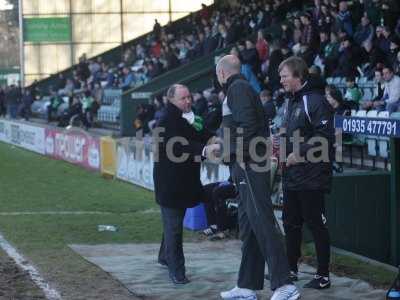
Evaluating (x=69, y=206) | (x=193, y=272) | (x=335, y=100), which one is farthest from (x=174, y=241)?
(x=335, y=100)

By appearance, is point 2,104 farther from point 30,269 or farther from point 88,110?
point 30,269

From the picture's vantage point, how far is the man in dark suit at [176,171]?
8367 mm

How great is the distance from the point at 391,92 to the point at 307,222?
7611mm

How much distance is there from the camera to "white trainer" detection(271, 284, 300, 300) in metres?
7.28

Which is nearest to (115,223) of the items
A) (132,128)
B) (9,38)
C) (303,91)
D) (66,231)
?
(66,231)

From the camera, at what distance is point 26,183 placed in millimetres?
17578

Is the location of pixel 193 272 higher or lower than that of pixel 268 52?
lower

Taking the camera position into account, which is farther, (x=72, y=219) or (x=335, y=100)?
(x=335, y=100)

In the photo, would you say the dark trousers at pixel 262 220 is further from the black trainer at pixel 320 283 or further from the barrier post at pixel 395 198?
the barrier post at pixel 395 198

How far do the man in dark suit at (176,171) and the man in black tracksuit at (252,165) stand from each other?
0.98 metres

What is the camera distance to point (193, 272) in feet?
29.3

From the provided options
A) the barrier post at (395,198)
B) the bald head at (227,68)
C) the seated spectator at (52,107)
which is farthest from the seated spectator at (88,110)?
the bald head at (227,68)

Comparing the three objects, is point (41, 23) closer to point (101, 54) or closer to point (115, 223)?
point (101, 54)

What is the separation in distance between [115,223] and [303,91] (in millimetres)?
5345
